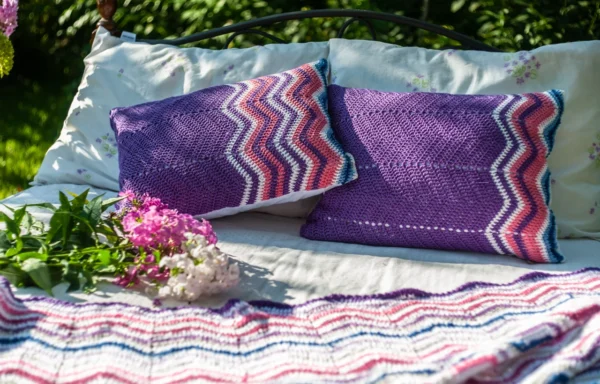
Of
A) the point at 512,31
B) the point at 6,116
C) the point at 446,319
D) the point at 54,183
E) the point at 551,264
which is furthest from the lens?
the point at 6,116

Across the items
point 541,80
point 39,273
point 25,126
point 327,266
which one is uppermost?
point 541,80

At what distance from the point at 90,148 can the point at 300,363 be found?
1.10 m

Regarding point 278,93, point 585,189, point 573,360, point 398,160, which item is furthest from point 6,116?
point 573,360

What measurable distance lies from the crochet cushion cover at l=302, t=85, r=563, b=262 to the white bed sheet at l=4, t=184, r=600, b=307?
39 mm

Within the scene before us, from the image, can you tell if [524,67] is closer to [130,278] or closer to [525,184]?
[525,184]

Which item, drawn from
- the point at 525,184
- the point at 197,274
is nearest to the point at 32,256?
the point at 197,274

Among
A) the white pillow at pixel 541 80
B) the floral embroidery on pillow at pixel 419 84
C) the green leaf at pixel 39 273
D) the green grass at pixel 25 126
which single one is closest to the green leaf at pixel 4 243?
the green leaf at pixel 39 273

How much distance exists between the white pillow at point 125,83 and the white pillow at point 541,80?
16cm

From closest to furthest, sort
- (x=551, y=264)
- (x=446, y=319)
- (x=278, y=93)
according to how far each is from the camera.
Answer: (x=446, y=319)
(x=551, y=264)
(x=278, y=93)

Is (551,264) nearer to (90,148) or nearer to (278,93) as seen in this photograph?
(278,93)

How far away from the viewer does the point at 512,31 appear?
2789mm

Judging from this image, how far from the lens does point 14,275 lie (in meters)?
1.28

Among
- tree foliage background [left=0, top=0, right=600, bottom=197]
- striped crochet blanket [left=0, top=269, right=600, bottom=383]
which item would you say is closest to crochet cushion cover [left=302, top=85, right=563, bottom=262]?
striped crochet blanket [left=0, top=269, right=600, bottom=383]

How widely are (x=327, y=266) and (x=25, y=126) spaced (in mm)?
2405
